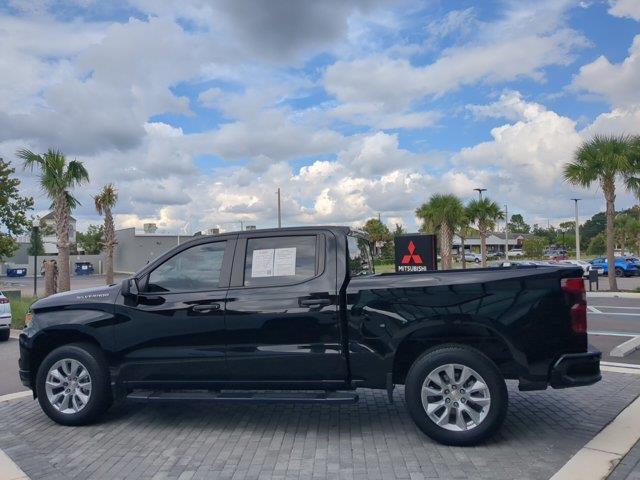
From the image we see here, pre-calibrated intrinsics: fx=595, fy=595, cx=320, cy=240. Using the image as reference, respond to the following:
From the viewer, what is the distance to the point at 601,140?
2417cm

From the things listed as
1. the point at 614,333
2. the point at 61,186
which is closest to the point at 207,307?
the point at 614,333

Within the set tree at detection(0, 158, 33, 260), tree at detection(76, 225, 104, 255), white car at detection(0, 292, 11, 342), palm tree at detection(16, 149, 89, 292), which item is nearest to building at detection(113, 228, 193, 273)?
tree at detection(76, 225, 104, 255)

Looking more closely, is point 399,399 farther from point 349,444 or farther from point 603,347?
point 603,347

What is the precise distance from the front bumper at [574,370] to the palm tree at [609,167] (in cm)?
2111

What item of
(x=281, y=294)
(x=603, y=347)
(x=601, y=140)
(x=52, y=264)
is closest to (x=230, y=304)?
(x=281, y=294)

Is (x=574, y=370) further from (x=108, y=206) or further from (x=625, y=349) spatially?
(x=108, y=206)

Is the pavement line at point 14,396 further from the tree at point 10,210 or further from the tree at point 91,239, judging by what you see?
the tree at point 91,239

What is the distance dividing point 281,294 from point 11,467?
2.59 m

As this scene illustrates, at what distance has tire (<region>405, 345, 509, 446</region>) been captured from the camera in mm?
4898

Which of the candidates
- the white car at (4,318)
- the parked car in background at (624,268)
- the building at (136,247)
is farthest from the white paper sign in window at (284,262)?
the building at (136,247)

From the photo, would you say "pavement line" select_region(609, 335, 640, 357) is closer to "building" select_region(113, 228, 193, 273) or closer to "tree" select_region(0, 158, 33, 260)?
"tree" select_region(0, 158, 33, 260)

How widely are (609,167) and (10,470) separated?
2406cm

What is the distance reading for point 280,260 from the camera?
5.66 meters

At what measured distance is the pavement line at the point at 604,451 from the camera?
439 centimetres
